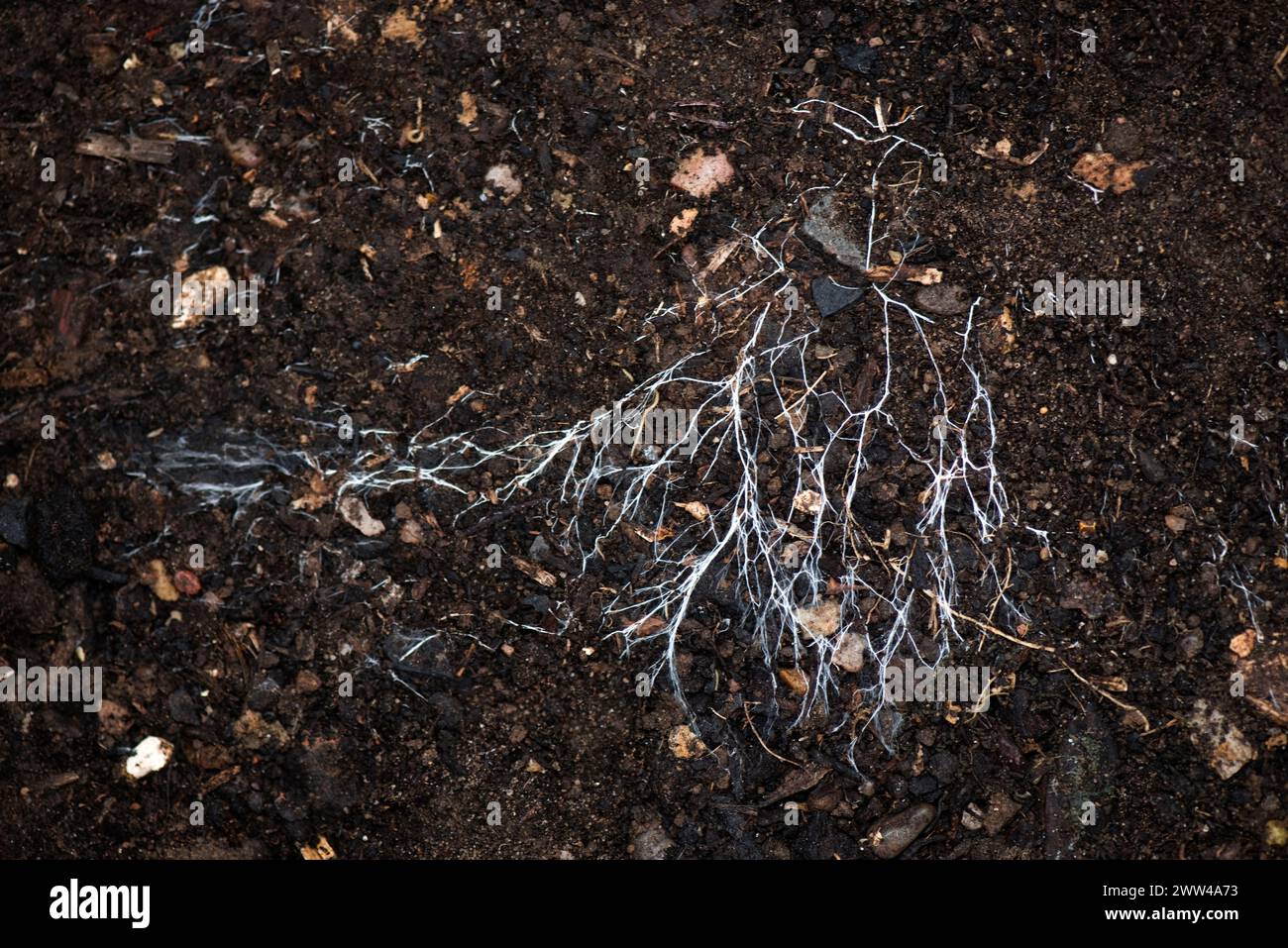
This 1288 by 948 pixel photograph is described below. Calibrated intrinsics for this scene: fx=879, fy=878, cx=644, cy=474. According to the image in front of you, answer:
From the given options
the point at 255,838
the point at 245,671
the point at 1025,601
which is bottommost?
the point at 255,838

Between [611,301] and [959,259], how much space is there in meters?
0.79

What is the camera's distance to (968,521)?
1.96 m

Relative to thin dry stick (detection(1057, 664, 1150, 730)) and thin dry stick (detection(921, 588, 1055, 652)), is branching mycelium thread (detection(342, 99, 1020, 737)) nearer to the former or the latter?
thin dry stick (detection(921, 588, 1055, 652))

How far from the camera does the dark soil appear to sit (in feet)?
6.40

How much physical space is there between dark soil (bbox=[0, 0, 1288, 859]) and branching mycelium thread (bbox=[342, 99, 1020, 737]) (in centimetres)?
4

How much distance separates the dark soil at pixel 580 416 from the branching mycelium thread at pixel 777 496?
0.04 meters

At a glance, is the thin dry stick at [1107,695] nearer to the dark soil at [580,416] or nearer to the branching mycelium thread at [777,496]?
the dark soil at [580,416]

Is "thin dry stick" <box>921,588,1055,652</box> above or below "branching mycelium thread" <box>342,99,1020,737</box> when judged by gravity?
below

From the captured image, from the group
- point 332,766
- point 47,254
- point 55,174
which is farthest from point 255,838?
point 55,174

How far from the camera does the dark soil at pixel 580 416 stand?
1951 mm

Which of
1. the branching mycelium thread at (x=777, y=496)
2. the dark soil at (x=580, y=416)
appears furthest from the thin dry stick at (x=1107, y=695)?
the branching mycelium thread at (x=777, y=496)

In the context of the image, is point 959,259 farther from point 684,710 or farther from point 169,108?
point 169,108

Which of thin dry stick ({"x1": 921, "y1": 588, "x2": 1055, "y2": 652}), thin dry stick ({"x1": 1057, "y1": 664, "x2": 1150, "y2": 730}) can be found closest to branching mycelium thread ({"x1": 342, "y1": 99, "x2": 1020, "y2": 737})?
thin dry stick ({"x1": 921, "y1": 588, "x2": 1055, "y2": 652})

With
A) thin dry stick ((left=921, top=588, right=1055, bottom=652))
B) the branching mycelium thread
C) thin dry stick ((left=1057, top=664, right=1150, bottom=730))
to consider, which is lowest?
thin dry stick ((left=1057, top=664, right=1150, bottom=730))
